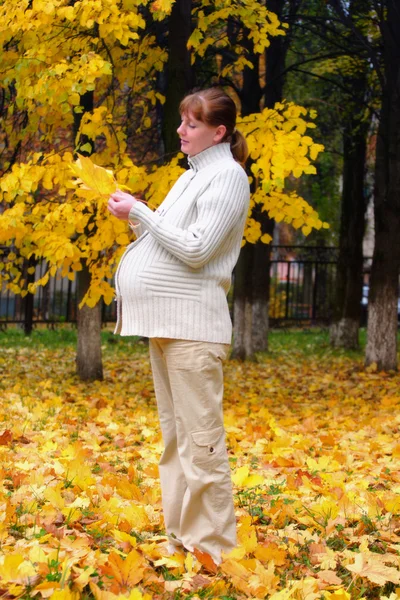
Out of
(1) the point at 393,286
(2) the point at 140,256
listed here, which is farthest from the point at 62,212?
(1) the point at 393,286

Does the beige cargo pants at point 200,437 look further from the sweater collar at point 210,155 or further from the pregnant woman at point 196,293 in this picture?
the sweater collar at point 210,155

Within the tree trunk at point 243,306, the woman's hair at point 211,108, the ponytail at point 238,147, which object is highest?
the woman's hair at point 211,108

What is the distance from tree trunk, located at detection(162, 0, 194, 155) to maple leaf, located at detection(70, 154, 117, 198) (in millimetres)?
4906

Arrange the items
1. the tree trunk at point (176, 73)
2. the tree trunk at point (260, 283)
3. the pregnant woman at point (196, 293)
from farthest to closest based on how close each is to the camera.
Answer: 1. the tree trunk at point (260, 283)
2. the tree trunk at point (176, 73)
3. the pregnant woman at point (196, 293)

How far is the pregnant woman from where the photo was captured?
2947mm

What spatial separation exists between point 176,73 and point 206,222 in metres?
5.61

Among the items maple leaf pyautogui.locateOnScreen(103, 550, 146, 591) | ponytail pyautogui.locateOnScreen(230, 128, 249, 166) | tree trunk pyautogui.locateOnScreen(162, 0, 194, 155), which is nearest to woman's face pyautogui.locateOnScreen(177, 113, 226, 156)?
ponytail pyautogui.locateOnScreen(230, 128, 249, 166)

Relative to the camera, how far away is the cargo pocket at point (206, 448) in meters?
2.98

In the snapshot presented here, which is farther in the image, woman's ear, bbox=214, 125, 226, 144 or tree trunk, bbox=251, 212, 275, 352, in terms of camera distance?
tree trunk, bbox=251, 212, 275, 352

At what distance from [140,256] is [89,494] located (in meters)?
1.48

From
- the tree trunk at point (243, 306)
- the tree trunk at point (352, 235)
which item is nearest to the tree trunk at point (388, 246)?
the tree trunk at point (243, 306)

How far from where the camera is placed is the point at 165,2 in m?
6.06

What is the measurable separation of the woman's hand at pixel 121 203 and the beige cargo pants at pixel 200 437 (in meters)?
0.48

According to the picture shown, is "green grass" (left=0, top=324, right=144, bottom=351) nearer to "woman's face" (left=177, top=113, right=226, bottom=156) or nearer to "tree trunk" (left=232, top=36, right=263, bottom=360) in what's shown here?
"tree trunk" (left=232, top=36, right=263, bottom=360)
